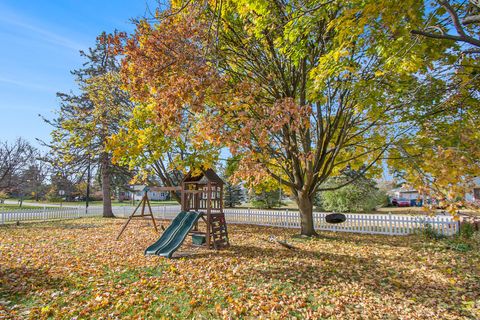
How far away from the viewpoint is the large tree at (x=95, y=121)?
1582cm

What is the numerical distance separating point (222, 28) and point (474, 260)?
345 inches

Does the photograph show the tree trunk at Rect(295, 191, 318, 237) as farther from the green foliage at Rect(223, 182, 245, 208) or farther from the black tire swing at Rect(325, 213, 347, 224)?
the green foliage at Rect(223, 182, 245, 208)

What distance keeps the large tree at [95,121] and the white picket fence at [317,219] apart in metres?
3.29

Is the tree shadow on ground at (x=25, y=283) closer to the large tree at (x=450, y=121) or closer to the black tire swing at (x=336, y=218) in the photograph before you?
the large tree at (x=450, y=121)

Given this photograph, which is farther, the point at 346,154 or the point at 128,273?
the point at 346,154

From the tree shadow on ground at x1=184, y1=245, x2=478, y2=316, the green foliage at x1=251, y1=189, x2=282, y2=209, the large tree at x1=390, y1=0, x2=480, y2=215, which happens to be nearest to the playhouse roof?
the tree shadow on ground at x1=184, y1=245, x2=478, y2=316

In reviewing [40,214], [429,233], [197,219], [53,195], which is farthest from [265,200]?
[53,195]

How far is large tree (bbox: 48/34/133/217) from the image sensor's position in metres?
15.8

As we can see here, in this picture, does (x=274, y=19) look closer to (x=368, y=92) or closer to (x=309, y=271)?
(x=368, y=92)

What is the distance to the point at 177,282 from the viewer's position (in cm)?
526

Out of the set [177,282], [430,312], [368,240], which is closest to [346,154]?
[368,240]

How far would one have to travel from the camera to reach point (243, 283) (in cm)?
512

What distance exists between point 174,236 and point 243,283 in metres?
3.71

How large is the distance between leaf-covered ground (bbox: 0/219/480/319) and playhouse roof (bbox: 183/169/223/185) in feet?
7.73
